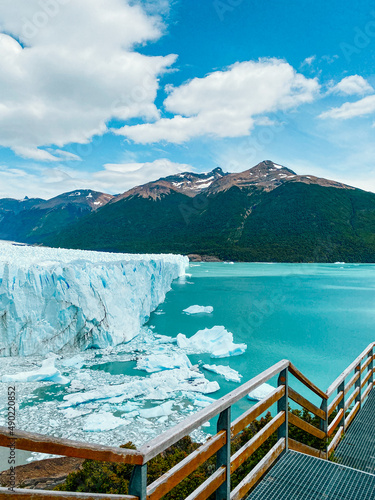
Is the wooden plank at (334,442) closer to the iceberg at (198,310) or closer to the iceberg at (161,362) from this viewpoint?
the iceberg at (161,362)

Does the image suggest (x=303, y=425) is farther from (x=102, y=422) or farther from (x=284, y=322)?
(x=284, y=322)

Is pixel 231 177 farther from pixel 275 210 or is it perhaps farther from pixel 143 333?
pixel 143 333

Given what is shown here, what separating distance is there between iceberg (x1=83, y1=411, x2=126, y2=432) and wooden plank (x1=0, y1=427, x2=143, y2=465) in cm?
633

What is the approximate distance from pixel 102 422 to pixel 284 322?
13359 mm

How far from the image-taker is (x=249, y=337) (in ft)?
49.6

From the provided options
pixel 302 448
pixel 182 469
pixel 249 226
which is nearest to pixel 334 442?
pixel 302 448

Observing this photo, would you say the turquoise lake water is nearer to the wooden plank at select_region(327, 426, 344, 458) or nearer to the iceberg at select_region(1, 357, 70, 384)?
the iceberg at select_region(1, 357, 70, 384)

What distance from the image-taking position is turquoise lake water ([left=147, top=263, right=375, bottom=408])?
11836 millimetres

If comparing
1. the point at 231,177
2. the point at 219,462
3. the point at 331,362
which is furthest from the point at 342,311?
the point at 231,177

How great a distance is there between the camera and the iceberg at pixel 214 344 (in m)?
12.3

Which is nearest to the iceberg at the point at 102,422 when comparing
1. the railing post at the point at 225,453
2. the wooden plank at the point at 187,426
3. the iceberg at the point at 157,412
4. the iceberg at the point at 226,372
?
the iceberg at the point at 157,412

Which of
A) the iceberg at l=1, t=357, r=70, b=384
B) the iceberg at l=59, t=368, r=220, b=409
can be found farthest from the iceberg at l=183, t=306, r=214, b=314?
the iceberg at l=1, t=357, r=70, b=384

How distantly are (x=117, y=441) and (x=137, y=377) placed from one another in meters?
3.38

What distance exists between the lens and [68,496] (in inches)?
40.6
